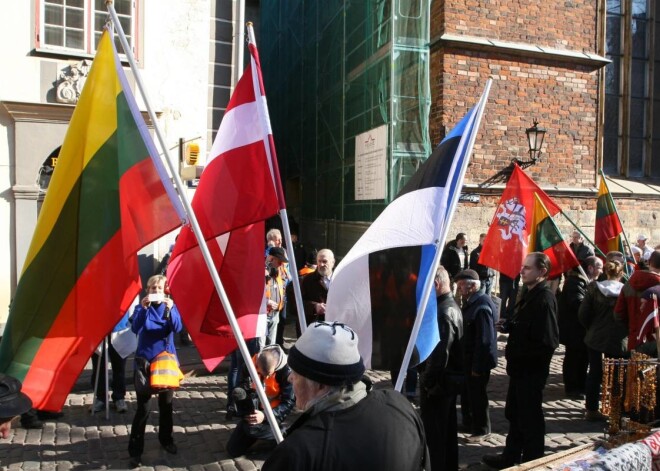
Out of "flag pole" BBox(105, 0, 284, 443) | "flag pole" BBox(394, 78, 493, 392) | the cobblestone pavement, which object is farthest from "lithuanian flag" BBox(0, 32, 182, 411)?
the cobblestone pavement

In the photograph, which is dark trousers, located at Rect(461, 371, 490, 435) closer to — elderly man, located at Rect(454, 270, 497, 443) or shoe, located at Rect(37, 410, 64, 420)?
elderly man, located at Rect(454, 270, 497, 443)

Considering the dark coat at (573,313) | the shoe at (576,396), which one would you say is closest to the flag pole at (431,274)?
the dark coat at (573,313)

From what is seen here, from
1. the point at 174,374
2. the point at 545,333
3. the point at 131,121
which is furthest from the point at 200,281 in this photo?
the point at 545,333

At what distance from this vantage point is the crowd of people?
1932mm

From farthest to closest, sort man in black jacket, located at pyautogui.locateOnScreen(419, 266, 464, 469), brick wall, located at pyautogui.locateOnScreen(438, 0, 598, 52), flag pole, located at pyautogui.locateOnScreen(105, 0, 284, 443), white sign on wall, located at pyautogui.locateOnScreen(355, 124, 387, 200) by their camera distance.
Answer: white sign on wall, located at pyautogui.locateOnScreen(355, 124, 387, 200) < brick wall, located at pyautogui.locateOnScreen(438, 0, 598, 52) < man in black jacket, located at pyautogui.locateOnScreen(419, 266, 464, 469) < flag pole, located at pyautogui.locateOnScreen(105, 0, 284, 443)

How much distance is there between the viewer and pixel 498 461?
4.70m

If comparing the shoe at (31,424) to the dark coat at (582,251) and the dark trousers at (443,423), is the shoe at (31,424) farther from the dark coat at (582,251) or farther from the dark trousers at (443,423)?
the dark coat at (582,251)

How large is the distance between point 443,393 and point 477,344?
2.61ft

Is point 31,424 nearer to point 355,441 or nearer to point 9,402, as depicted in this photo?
point 9,402

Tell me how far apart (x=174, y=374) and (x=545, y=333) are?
9.94 ft

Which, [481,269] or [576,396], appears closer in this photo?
[576,396]

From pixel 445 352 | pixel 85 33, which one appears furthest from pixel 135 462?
pixel 85 33

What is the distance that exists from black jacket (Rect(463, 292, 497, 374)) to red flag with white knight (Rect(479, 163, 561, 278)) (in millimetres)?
1825

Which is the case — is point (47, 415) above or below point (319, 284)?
below
